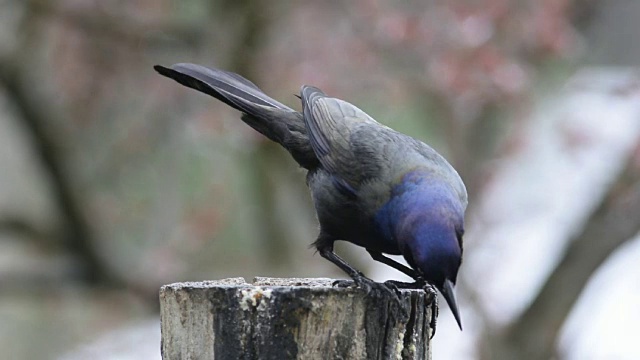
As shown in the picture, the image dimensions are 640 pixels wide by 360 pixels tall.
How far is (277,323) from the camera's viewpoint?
7.88ft

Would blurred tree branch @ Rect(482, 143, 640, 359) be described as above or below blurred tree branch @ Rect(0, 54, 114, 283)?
below

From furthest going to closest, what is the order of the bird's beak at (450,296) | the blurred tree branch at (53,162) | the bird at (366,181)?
the blurred tree branch at (53,162)
the bird at (366,181)
the bird's beak at (450,296)

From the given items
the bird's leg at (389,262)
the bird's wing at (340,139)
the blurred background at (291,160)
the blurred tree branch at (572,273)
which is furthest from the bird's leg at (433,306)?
the blurred tree branch at (572,273)

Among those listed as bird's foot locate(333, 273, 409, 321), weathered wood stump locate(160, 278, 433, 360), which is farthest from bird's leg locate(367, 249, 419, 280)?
weathered wood stump locate(160, 278, 433, 360)

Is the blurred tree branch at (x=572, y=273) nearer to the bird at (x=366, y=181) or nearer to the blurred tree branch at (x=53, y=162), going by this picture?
the blurred tree branch at (x=53, y=162)

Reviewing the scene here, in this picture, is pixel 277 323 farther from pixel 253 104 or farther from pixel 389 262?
pixel 253 104

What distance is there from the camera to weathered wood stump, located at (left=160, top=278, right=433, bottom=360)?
94.3 inches

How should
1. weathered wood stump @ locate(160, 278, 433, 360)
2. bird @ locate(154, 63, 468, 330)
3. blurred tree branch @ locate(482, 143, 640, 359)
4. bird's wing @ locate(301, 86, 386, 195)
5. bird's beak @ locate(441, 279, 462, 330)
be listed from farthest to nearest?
blurred tree branch @ locate(482, 143, 640, 359) < bird's wing @ locate(301, 86, 386, 195) < bird @ locate(154, 63, 468, 330) < bird's beak @ locate(441, 279, 462, 330) < weathered wood stump @ locate(160, 278, 433, 360)

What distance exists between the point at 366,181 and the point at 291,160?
12.4 feet

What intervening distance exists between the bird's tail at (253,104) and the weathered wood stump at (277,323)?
1193mm

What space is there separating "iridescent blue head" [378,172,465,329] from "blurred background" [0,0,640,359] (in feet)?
11.2

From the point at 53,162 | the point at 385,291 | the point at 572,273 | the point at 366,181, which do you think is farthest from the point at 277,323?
the point at 53,162

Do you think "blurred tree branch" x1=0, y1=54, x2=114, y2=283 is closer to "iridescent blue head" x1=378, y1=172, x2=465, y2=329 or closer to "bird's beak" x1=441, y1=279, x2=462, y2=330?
"iridescent blue head" x1=378, y1=172, x2=465, y2=329

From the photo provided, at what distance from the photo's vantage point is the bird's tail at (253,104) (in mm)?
3613
